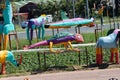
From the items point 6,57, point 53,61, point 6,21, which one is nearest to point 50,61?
point 53,61

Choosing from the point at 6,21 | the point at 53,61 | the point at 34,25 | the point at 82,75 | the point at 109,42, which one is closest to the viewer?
the point at 82,75

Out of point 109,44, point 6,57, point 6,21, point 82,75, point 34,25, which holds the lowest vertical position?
point 82,75

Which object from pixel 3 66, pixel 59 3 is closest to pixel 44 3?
pixel 59 3

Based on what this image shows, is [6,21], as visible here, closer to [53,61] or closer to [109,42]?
[53,61]

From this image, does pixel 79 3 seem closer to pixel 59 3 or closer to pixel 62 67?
pixel 59 3

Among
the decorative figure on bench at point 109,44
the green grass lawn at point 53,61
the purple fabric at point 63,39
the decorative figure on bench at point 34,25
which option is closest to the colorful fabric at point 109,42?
the decorative figure on bench at point 109,44

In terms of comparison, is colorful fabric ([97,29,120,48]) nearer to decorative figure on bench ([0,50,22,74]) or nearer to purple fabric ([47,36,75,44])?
purple fabric ([47,36,75,44])

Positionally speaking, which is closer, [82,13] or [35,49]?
[35,49]

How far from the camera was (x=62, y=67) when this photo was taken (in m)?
15.7

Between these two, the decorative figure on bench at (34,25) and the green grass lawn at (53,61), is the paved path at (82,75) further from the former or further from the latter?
the decorative figure on bench at (34,25)

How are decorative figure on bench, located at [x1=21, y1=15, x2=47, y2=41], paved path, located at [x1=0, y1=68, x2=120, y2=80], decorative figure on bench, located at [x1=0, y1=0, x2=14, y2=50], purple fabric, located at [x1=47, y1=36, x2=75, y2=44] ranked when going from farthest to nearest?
decorative figure on bench, located at [x1=21, y1=15, x2=47, y2=41]
decorative figure on bench, located at [x1=0, y1=0, x2=14, y2=50]
purple fabric, located at [x1=47, y1=36, x2=75, y2=44]
paved path, located at [x1=0, y1=68, x2=120, y2=80]

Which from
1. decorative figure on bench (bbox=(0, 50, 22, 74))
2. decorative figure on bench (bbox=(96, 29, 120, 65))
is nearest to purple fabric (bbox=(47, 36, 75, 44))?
decorative figure on bench (bbox=(96, 29, 120, 65))

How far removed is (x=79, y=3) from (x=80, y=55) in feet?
100.0

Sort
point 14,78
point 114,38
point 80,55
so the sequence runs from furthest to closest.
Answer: point 80,55 < point 114,38 < point 14,78
